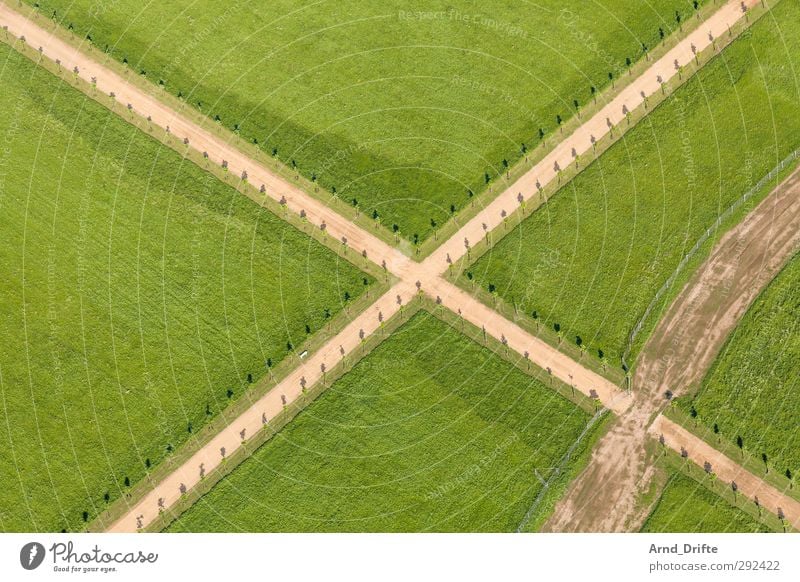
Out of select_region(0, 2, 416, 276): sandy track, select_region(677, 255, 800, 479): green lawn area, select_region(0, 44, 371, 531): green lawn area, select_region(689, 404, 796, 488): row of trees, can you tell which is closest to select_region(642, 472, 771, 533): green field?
select_region(689, 404, 796, 488): row of trees

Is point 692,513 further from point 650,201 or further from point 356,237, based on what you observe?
point 356,237

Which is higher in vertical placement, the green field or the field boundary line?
the field boundary line

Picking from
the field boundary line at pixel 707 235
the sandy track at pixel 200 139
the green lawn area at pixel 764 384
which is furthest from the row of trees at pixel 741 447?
the sandy track at pixel 200 139

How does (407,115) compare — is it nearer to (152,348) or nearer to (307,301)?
(307,301)

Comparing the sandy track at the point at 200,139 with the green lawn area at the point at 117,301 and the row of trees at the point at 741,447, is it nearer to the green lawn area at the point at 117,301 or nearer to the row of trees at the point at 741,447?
the green lawn area at the point at 117,301

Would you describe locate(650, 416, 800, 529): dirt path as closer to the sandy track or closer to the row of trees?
the row of trees

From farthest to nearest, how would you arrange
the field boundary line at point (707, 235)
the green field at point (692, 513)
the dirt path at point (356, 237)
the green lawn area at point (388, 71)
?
the green lawn area at point (388, 71)
the field boundary line at point (707, 235)
the dirt path at point (356, 237)
the green field at point (692, 513)

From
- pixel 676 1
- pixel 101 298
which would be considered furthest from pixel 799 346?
pixel 101 298
